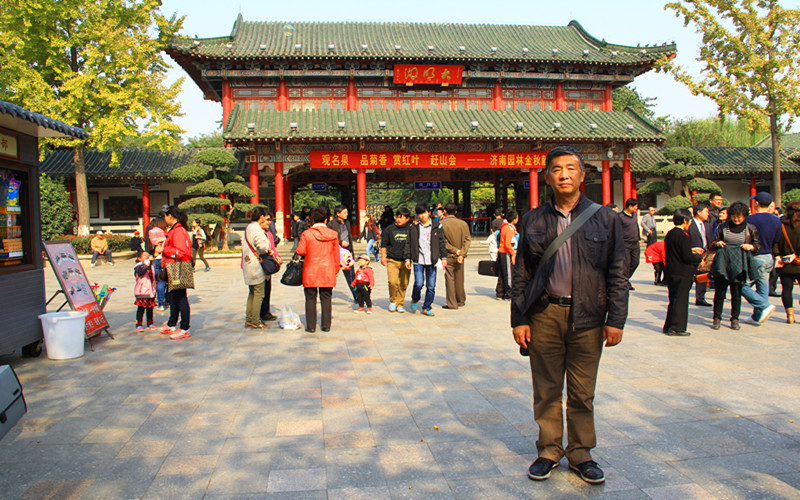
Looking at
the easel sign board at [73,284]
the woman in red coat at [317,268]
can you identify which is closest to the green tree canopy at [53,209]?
the easel sign board at [73,284]

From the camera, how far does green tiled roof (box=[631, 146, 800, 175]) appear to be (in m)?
21.9

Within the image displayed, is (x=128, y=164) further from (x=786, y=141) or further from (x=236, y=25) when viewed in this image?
(x=786, y=141)

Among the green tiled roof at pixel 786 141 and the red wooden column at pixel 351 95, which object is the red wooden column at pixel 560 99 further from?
the green tiled roof at pixel 786 141

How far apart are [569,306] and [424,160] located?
17.0 metres

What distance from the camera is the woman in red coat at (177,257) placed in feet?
21.1

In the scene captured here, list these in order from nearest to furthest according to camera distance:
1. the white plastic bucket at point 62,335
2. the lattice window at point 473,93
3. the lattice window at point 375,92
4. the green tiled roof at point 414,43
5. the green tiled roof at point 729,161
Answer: the white plastic bucket at point 62,335 < the green tiled roof at point 414,43 < the lattice window at point 375,92 < the lattice window at point 473,93 < the green tiled roof at point 729,161

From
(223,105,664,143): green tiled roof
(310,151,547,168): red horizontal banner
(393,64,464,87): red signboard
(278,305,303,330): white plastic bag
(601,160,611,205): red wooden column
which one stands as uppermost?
(393,64,464,87): red signboard

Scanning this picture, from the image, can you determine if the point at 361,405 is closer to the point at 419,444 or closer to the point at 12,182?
the point at 419,444

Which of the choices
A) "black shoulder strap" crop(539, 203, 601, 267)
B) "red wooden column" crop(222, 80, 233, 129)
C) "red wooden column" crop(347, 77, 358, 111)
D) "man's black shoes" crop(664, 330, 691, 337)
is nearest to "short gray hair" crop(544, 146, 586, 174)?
"black shoulder strap" crop(539, 203, 601, 267)

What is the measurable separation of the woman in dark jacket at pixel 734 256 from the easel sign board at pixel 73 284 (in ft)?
23.9

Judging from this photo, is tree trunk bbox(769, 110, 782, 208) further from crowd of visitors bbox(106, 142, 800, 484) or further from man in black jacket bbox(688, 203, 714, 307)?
man in black jacket bbox(688, 203, 714, 307)

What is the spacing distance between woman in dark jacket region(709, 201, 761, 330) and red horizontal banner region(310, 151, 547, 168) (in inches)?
529

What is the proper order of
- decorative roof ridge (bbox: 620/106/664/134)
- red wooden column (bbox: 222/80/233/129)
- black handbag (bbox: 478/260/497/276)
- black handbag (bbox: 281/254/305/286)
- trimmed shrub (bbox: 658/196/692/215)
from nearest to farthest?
black handbag (bbox: 281/254/305/286) → black handbag (bbox: 478/260/497/276) → trimmed shrub (bbox: 658/196/692/215) → red wooden column (bbox: 222/80/233/129) → decorative roof ridge (bbox: 620/106/664/134)

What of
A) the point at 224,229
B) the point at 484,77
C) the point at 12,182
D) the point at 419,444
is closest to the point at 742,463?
the point at 419,444
